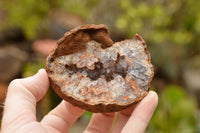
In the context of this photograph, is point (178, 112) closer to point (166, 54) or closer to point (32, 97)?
point (166, 54)

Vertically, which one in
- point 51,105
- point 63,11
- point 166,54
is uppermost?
point 63,11

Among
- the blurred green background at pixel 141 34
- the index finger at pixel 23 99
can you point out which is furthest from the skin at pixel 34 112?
the blurred green background at pixel 141 34

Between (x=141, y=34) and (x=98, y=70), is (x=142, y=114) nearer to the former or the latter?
(x=98, y=70)

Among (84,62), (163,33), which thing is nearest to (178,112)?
(163,33)

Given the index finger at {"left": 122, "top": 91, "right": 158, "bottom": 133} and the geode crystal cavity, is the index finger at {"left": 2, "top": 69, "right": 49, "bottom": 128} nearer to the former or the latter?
the geode crystal cavity

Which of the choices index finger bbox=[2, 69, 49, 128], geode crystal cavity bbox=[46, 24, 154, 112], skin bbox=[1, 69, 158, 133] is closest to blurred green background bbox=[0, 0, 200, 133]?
skin bbox=[1, 69, 158, 133]

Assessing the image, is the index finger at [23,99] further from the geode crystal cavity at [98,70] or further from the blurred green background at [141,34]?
the blurred green background at [141,34]
